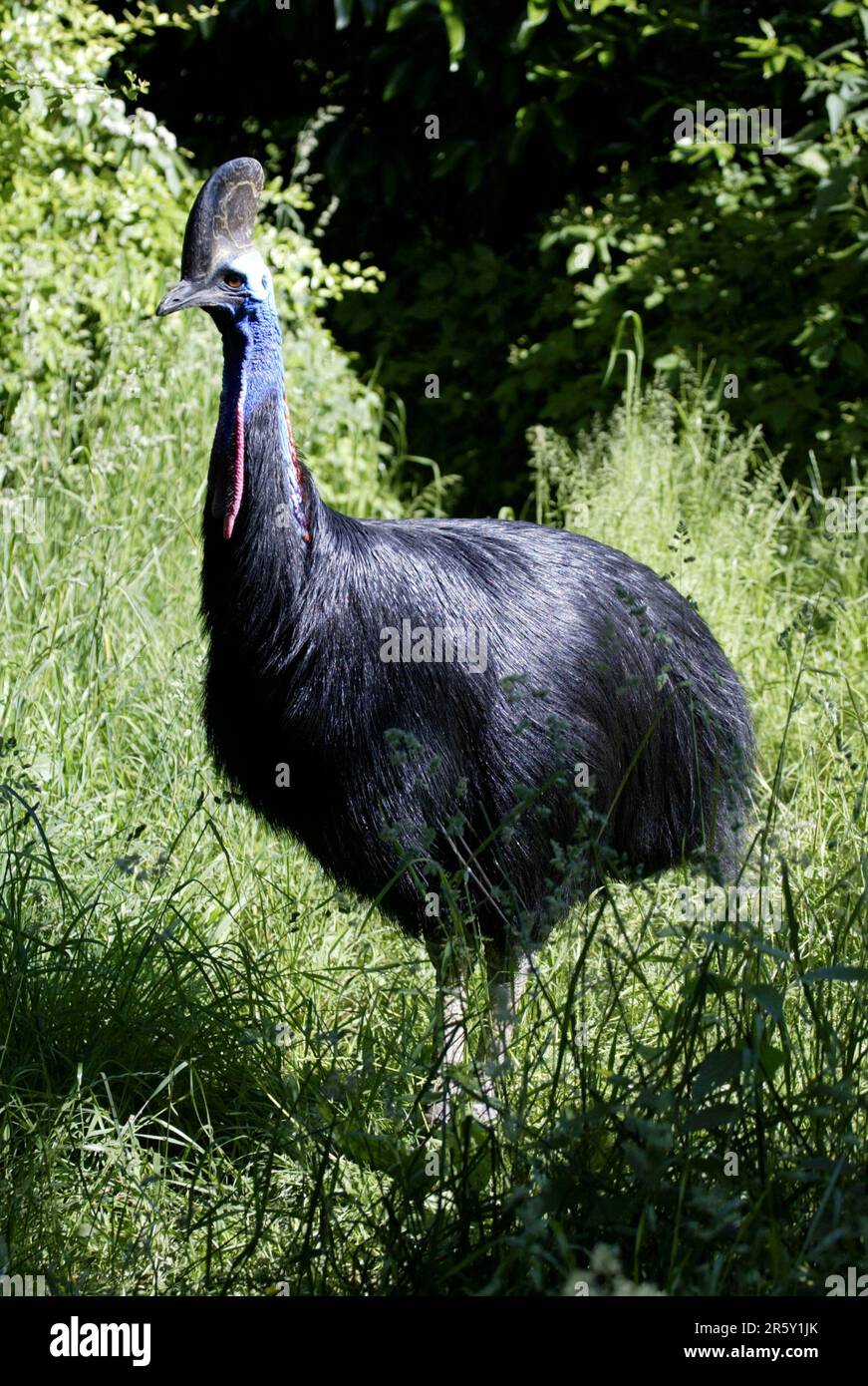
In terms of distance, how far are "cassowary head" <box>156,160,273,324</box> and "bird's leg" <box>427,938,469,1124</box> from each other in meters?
1.20

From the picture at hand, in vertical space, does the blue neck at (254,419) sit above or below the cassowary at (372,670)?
above

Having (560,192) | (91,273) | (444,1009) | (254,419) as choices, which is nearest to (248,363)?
(254,419)

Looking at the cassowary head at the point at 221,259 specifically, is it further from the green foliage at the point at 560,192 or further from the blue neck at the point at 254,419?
the green foliage at the point at 560,192

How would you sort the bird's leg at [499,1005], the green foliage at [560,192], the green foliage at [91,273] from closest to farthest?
the bird's leg at [499,1005] → the green foliage at [91,273] → the green foliage at [560,192]

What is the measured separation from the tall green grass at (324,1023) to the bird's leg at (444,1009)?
47mm

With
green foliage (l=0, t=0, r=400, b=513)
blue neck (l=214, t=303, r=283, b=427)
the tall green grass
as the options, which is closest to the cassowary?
blue neck (l=214, t=303, r=283, b=427)

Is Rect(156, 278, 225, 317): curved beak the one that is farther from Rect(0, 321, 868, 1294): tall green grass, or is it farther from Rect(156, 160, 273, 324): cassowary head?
Rect(0, 321, 868, 1294): tall green grass

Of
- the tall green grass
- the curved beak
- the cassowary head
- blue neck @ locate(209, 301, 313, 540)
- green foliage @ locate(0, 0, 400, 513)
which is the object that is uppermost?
green foliage @ locate(0, 0, 400, 513)

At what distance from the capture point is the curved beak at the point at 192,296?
2.88 meters

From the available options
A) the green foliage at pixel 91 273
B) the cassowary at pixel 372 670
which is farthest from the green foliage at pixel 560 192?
the cassowary at pixel 372 670

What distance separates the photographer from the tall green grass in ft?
6.94

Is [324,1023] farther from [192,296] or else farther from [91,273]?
[91,273]
